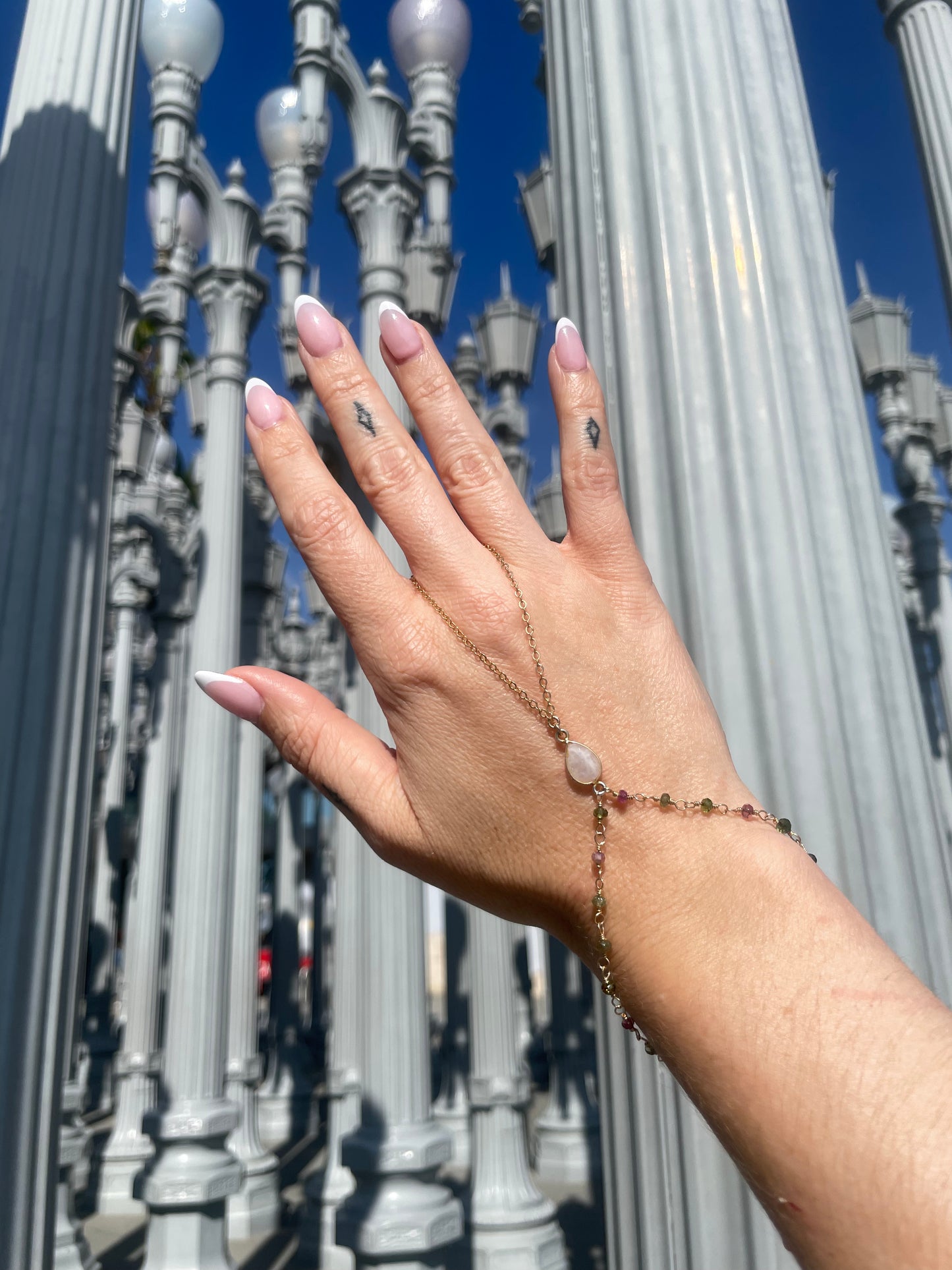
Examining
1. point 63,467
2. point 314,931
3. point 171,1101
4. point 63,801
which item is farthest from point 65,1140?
point 314,931

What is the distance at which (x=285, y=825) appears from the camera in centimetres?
1867

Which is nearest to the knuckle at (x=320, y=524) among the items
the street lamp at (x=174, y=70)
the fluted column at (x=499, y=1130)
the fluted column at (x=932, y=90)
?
the fluted column at (x=932, y=90)

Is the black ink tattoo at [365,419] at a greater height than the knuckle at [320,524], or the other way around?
the black ink tattoo at [365,419]

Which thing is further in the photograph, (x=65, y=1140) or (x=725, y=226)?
(x=65, y=1140)

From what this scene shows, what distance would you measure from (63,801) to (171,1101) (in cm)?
494

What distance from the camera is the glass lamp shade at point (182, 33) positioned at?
8.10m

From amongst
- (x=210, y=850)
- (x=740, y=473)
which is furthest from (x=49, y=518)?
(x=210, y=850)

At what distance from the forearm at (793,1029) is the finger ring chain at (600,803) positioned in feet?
0.05

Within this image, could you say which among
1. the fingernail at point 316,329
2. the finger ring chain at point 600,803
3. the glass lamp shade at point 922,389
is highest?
the glass lamp shade at point 922,389

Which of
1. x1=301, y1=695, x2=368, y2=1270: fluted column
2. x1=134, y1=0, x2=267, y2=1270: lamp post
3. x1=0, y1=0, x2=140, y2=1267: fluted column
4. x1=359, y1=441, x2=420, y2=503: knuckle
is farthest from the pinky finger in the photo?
x1=134, y1=0, x2=267, y2=1270: lamp post

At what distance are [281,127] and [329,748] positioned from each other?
10671 mm

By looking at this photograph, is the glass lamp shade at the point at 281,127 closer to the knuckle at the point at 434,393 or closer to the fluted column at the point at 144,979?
the fluted column at the point at 144,979

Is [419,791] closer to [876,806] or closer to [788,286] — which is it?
[876,806]

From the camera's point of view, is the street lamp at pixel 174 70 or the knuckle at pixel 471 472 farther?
the street lamp at pixel 174 70
